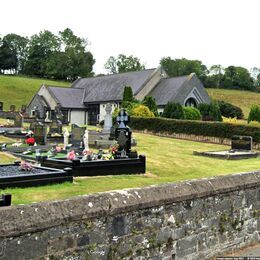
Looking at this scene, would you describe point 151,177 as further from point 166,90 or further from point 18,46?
point 18,46

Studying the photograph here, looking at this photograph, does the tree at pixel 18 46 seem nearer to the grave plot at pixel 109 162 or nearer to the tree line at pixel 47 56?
the tree line at pixel 47 56

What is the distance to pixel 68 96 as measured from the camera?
2376 inches

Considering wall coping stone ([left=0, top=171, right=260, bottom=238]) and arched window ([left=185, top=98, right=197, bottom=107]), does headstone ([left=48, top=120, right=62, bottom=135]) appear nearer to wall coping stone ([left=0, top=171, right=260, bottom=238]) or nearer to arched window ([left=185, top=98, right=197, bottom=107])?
wall coping stone ([left=0, top=171, right=260, bottom=238])

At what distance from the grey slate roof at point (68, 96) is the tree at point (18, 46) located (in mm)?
58740

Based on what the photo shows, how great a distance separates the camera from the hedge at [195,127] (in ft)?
105

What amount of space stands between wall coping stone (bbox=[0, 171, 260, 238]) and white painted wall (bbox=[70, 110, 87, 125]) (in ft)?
168

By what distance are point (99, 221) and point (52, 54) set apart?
104450 mm

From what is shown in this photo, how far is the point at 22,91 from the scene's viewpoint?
8350 centimetres

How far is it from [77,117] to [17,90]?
29185 millimetres

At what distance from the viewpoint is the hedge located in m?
32.0

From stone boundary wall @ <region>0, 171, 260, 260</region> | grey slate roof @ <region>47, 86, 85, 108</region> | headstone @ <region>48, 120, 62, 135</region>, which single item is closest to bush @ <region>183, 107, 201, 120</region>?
headstone @ <region>48, 120, 62, 135</region>

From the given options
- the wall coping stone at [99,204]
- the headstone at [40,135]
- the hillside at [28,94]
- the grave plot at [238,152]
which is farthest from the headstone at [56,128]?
the hillside at [28,94]

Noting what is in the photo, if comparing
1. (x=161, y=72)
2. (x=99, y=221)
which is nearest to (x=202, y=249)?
(x=99, y=221)

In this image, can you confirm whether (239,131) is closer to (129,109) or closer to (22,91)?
(129,109)
